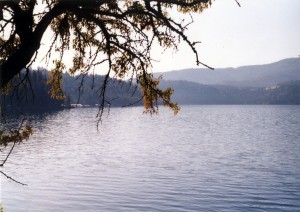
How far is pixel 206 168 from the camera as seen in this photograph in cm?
3850

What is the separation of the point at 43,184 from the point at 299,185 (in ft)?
73.5

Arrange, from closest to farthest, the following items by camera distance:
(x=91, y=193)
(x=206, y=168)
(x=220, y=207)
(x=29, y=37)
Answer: (x=29, y=37) < (x=220, y=207) < (x=91, y=193) < (x=206, y=168)

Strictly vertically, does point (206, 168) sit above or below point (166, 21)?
below

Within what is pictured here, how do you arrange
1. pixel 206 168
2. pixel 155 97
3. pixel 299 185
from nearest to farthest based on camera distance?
1. pixel 155 97
2. pixel 299 185
3. pixel 206 168

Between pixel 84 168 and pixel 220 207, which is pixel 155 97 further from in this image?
pixel 84 168

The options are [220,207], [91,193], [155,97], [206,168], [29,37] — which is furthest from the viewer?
[206,168]

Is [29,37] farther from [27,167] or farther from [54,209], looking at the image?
[27,167]

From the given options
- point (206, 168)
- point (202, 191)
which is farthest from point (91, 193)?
point (206, 168)

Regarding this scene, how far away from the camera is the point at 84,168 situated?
39250mm

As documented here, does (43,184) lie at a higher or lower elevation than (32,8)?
lower

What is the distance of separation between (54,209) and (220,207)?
1141 centimetres

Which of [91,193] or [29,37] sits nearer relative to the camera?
[29,37]

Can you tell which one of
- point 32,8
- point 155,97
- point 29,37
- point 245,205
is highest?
point 32,8

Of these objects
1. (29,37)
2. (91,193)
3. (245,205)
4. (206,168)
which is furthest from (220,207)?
(29,37)
